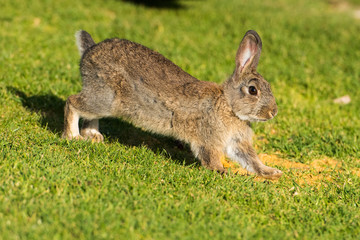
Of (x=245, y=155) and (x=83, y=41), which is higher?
(x=83, y=41)

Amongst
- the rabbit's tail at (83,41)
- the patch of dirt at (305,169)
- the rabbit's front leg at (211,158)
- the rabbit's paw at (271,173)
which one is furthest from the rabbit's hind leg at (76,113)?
the rabbit's paw at (271,173)

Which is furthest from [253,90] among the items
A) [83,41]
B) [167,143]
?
[83,41]

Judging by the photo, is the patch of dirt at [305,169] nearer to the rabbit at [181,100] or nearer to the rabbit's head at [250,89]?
the rabbit at [181,100]

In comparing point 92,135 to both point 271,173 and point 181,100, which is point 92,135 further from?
point 271,173

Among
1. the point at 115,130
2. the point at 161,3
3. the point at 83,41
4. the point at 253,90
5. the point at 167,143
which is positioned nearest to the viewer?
the point at 253,90

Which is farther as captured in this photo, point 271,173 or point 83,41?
point 83,41

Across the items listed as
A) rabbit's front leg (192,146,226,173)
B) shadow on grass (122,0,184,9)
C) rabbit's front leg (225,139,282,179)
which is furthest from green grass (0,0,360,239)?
shadow on grass (122,0,184,9)

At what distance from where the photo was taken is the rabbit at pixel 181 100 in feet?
16.6

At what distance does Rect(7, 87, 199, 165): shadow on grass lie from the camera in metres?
5.77

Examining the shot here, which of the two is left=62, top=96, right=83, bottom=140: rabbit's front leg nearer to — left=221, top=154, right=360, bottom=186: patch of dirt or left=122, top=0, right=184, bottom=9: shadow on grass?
left=221, top=154, right=360, bottom=186: patch of dirt

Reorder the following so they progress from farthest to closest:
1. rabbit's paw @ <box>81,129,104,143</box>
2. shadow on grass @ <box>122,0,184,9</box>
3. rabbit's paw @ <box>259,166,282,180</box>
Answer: shadow on grass @ <box>122,0,184,9</box> < rabbit's paw @ <box>81,129,104,143</box> < rabbit's paw @ <box>259,166,282,180</box>

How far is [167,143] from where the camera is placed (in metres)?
6.12

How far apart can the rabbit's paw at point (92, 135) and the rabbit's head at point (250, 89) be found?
1664 mm

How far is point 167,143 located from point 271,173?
5.18ft
